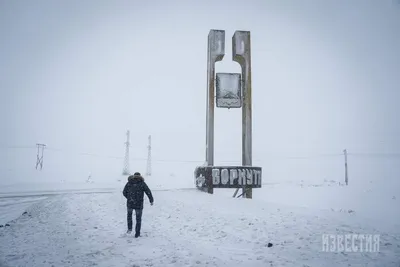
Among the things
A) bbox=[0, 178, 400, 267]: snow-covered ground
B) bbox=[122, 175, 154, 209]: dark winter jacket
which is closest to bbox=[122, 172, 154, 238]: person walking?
bbox=[122, 175, 154, 209]: dark winter jacket

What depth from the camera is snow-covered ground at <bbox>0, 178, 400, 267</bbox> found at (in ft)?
23.1

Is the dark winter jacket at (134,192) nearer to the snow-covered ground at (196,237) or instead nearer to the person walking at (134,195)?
the person walking at (134,195)

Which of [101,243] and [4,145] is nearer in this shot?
[101,243]

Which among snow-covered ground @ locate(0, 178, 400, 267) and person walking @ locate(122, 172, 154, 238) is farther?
person walking @ locate(122, 172, 154, 238)

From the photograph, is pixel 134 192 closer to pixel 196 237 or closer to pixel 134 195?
pixel 134 195

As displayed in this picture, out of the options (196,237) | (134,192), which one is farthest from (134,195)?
(196,237)

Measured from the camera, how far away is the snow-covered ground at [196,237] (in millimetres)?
7027

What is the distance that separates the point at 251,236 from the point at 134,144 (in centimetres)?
8785

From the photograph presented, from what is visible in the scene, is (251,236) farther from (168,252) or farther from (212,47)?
(212,47)

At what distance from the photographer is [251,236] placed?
28.6ft

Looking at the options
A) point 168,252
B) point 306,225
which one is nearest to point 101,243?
point 168,252

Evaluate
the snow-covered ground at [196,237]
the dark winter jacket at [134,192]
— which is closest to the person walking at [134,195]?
the dark winter jacket at [134,192]

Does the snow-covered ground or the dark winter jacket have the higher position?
the dark winter jacket

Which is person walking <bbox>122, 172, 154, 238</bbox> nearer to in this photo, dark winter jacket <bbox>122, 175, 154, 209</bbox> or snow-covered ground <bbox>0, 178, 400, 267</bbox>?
dark winter jacket <bbox>122, 175, 154, 209</bbox>
